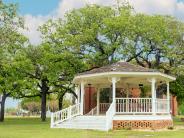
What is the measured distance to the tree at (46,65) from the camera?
37781 mm

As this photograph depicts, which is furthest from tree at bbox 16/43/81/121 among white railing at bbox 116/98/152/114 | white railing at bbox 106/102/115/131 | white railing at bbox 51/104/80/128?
white railing at bbox 106/102/115/131

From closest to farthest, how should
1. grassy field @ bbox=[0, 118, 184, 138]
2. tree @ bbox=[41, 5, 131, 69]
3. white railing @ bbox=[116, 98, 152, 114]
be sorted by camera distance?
1. grassy field @ bbox=[0, 118, 184, 138]
2. white railing @ bbox=[116, 98, 152, 114]
3. tree @ bbox=[41, 5, 131, 69]

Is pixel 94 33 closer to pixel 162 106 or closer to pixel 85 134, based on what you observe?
pixel 162 106

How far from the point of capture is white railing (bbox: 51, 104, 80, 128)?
28.5 meters

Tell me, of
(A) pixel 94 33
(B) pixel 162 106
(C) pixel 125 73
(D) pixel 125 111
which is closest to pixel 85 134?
(D) pixel 125 111

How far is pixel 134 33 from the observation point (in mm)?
36500

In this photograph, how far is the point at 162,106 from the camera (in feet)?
92.3

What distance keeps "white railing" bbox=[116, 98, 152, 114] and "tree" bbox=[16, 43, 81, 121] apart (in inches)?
445

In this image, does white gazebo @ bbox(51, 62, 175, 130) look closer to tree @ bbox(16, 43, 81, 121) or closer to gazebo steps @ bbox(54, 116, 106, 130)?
gazebo steps @ bbox(54, 116, 106, 130)

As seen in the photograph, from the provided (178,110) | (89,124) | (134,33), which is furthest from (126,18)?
(178,110)

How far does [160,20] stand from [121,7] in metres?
4.86

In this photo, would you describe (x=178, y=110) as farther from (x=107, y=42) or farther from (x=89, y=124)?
(x=89, y=124)

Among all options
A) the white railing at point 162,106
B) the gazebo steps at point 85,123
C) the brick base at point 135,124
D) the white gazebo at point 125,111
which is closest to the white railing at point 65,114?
the white gazebo at point 125,111

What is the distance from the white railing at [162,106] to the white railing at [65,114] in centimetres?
615
